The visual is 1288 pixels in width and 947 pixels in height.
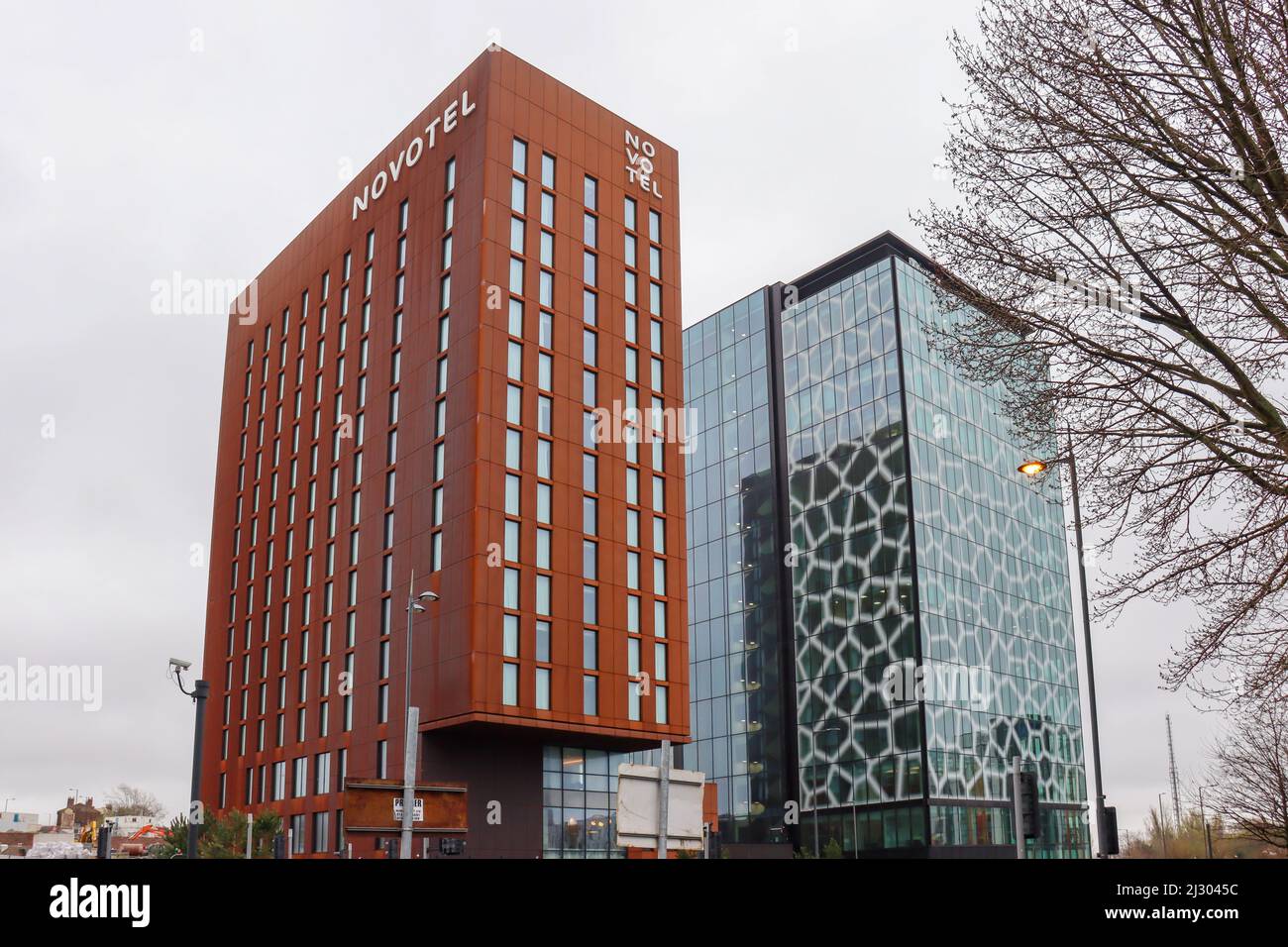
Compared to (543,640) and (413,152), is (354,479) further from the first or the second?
(413,152)

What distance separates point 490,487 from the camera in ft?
176

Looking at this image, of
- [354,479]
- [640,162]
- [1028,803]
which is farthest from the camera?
[640,162]

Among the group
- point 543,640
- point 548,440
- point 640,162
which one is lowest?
point 543,640

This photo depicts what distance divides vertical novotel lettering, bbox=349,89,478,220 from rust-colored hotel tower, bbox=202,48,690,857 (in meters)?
0.16

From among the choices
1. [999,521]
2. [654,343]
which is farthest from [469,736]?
[999,521]

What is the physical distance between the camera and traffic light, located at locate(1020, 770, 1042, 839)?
17288mm

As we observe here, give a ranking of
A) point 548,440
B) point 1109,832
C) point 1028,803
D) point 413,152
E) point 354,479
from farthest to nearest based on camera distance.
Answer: point 354,479 < point 413,152 < point 548,440 < point 1109,832 < point 1028,803

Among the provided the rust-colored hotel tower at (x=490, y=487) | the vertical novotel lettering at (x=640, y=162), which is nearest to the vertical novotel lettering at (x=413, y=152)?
the rust-colored hotel tower at (x=490, y=487)

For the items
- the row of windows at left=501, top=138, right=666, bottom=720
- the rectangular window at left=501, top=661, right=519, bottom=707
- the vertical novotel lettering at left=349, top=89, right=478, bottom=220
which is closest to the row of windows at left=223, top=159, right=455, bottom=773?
Answer: the vertical novotel lettering at left=349, top=89, right=478, bottom=220

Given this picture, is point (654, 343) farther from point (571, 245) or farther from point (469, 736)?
point (469, 736)

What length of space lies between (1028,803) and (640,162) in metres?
54.0

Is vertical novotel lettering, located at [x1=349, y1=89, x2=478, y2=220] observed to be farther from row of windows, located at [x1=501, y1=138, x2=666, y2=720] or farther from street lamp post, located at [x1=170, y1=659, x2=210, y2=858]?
street lamp post, located at [x1=170, y1=659, x2=210, y2=858]

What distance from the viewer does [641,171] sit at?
217ft

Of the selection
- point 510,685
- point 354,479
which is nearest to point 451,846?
point 510,685
